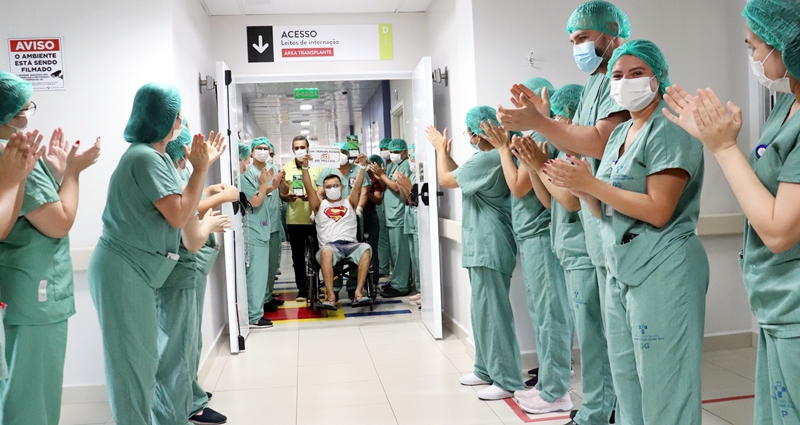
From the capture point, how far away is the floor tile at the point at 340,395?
12.0 ft

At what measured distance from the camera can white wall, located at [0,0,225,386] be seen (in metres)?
3.70

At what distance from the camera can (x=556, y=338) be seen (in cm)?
333

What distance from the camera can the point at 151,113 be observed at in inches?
98.4

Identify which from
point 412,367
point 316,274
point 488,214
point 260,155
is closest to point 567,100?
point 488,214

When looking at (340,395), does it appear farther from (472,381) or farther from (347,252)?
(347,252)

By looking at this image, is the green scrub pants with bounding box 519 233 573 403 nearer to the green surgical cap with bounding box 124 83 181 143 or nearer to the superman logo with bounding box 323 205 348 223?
the green surgical cap with bounding box 124 83 181 143

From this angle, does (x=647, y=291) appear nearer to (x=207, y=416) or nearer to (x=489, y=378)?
(x=489, y=378)

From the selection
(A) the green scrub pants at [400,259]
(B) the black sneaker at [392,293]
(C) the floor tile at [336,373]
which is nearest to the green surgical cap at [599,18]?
(C) the floor tile at [336,373]

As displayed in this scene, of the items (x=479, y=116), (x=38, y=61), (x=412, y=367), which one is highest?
(x=38, y=61)

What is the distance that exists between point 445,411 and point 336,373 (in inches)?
41.6

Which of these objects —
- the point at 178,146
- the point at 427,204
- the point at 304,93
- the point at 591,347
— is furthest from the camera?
the point at 304,93

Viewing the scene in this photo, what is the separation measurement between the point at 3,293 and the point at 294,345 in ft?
10.1

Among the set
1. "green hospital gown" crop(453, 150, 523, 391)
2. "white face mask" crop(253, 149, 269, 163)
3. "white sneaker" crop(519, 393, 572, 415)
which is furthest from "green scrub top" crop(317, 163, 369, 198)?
"white sneaker" crop(519, 393, 572, 415)

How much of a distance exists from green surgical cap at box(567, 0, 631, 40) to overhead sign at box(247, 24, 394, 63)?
313 centimetres
